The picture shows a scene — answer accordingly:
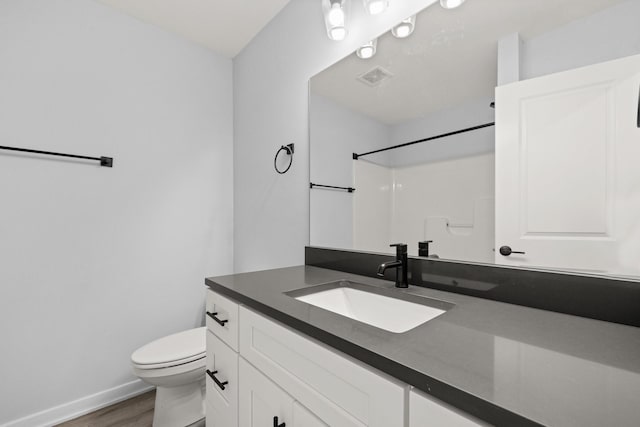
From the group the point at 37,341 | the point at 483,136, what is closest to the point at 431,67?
the point at 483,136

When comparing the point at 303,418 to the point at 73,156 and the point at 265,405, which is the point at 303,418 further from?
the point at 73,156

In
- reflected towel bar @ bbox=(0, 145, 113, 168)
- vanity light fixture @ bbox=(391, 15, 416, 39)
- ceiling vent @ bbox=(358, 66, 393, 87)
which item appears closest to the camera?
vanity light fixture @ bbox=(391, 15, 416, 39)

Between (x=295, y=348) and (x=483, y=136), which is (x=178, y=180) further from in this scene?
(x=483, y=136)

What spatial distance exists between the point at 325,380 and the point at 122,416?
1.80m

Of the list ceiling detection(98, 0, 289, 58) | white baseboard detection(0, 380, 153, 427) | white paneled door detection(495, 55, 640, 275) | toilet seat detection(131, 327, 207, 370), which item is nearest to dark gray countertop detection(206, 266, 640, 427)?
white paneled door detection(495, 55, 640, 275)

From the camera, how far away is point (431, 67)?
3.67 feet

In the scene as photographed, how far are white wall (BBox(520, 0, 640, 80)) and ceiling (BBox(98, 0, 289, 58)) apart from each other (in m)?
1.58

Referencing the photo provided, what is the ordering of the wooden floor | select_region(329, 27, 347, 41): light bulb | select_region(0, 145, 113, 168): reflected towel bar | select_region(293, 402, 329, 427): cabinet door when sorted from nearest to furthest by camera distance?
select_region(293, 402, 329, 427): cabinet door, select_region(329, 27, 347, 41): light bulb, select_region(0, 145, 113, 168): reflected towel bar, the wooden floor

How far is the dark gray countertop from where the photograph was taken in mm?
368

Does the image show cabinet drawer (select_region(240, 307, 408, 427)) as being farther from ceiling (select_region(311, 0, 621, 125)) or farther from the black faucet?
ceiling (select_region(311, 0, 621, 125))

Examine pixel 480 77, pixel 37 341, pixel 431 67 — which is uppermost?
pixel 431 67

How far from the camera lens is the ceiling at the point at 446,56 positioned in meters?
0.84

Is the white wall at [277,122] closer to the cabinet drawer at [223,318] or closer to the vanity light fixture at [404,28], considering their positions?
the vanity light fixture at [404,28]

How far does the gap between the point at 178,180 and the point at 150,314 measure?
97 cm
